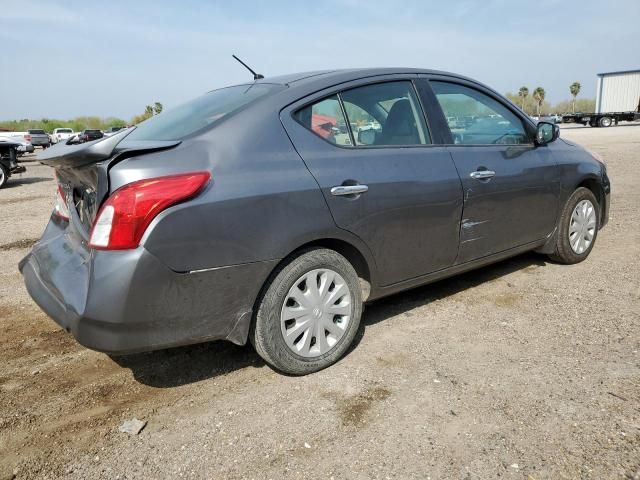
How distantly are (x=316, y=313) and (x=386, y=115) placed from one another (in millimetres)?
1348

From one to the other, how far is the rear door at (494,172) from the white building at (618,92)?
40.4m

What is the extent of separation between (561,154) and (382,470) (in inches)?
129

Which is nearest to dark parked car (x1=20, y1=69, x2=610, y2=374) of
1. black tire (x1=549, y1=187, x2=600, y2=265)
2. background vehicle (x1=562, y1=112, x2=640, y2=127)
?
black tire (x1=549, y1=187, x2=600, y2=265)

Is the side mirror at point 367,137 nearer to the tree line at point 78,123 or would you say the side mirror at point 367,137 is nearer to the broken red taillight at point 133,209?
the broken red taillight at point 133,209

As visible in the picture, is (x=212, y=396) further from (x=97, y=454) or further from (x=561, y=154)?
(x=561, y=154)

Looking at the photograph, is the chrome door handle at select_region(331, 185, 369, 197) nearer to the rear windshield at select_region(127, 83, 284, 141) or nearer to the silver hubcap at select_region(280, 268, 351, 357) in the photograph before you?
the silver hubcap at select_region(280, 268, 351, 357)

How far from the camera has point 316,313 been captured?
112 inches

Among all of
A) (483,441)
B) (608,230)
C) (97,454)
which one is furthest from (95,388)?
(608,230)

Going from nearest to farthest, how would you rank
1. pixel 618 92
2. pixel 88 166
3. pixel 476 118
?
1. pixel 88 166
2. pixel 476 118
3. pixel 618 92

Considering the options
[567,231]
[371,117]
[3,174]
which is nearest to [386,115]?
[371,117]

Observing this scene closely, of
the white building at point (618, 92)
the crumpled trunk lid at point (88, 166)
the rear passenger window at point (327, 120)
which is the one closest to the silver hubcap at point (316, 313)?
the rear passenger window at point (327, 120)

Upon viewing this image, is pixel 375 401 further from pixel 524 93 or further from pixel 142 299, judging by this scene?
pixel 524 93

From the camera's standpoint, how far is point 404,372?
290cm

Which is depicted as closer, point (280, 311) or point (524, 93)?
point (280, 311)
